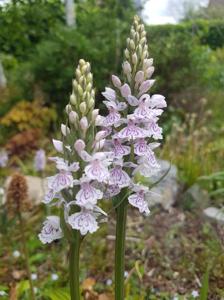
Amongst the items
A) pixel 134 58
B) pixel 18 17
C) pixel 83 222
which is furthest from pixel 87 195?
pixel 18 17

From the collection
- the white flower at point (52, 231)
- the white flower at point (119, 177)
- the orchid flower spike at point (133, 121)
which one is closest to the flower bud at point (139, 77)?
the orchid flower spike at point (133, 121)

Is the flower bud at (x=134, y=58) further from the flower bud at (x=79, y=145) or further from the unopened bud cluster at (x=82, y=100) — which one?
the flower bud at (x=79, y=145)

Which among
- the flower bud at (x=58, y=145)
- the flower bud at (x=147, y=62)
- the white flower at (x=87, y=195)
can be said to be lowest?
the white flower at (x=87, y=195)

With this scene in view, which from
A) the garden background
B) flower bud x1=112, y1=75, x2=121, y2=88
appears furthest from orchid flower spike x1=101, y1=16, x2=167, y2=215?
the garden background

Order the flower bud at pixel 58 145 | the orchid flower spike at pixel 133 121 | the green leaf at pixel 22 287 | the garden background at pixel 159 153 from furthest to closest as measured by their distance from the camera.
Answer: the garden background at pixel 159 153, the green leaf at pixel 22 287, the orchid flower spike at pixel 133 121, the flower bud at pixel 58 145

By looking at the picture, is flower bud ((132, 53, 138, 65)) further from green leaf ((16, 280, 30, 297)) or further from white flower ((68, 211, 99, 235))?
green leaf ((16, 280, 30, 297))

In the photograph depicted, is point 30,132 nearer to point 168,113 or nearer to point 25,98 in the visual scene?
point 25,98

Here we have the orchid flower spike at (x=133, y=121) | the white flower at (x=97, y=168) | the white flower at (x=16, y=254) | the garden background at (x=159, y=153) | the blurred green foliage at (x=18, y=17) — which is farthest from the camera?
→ the blurred green foliage at (x=18, y=17)

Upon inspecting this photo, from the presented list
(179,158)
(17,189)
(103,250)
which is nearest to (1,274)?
(103,250)
